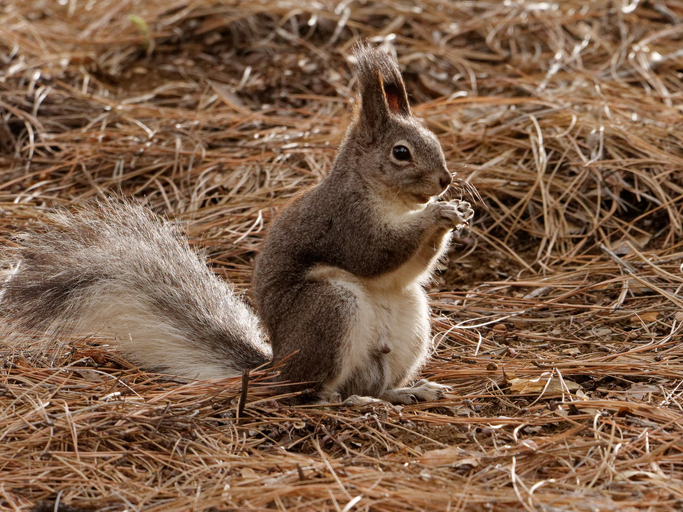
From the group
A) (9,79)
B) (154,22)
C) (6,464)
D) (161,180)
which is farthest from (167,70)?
(6,464)

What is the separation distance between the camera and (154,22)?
6383mm

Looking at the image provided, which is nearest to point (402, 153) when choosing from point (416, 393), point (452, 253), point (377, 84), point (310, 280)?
point (377, 84)

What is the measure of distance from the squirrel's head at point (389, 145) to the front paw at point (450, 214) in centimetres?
9

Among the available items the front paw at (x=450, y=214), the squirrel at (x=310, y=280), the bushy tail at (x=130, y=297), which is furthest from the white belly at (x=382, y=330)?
the bushy tail at (x=130, y=297)

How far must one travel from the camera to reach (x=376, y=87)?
3.16 meters

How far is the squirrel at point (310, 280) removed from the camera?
9.52 ft

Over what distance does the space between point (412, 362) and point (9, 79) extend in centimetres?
382

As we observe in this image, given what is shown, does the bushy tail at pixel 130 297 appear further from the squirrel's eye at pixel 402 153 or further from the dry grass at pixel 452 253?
the squirrel's eye at pixel 402 153

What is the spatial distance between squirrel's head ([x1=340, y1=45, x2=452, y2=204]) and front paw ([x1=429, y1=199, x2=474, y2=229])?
0.09 metres

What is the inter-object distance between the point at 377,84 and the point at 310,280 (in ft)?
2.68

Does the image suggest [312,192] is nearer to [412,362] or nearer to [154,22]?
[412,362]

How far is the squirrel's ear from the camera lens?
3.12 metres

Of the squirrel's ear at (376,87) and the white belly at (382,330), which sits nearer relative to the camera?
the white belly at (382,330)

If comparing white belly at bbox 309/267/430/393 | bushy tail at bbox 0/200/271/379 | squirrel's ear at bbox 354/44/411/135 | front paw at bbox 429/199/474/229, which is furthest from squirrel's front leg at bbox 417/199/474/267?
bushy tail at bbox 0/200/271/379
